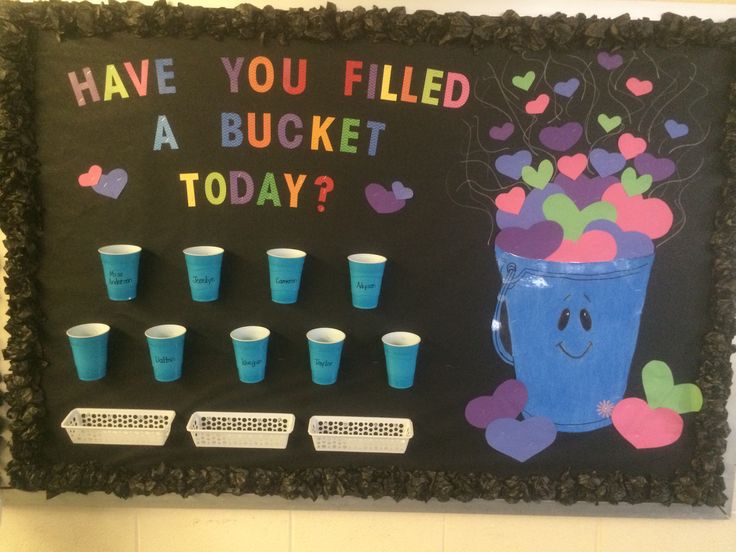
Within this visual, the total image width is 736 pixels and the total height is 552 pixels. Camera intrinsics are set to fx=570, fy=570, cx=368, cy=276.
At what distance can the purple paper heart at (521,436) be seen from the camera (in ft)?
4.11

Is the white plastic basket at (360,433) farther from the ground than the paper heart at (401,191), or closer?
closer

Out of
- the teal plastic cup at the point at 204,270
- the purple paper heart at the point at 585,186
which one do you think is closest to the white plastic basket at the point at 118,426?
the teal plastic cup at the point at 204,270

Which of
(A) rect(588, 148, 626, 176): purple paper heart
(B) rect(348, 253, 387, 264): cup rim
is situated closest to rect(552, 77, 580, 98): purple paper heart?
(A) rect(588, 148, 626, 176): purple paper heart

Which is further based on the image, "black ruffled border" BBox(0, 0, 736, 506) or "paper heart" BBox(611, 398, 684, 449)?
"paper heart" BBox(611, 398, 684, 449)

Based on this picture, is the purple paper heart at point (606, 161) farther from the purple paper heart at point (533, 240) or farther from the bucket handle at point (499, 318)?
the bucket handle at point (499, 318)

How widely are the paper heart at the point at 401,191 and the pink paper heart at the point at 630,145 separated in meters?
0.45

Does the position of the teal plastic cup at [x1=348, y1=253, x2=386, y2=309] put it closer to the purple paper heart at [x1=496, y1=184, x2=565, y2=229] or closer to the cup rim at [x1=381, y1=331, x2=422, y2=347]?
the cup rim at [x1=381, y1=331, x2=422, y2=347]

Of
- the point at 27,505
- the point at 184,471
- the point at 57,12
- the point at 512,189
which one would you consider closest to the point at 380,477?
the point at 184,471

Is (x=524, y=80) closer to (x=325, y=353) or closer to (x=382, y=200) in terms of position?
(x=382, y=200)

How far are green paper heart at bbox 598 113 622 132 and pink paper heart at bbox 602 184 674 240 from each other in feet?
0.41

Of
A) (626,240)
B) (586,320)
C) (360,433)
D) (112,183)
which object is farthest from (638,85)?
(112,183)

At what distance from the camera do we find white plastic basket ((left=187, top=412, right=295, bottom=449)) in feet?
4.03

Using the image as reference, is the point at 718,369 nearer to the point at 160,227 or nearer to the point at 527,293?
the point at 527,293

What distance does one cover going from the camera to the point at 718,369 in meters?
1.23
